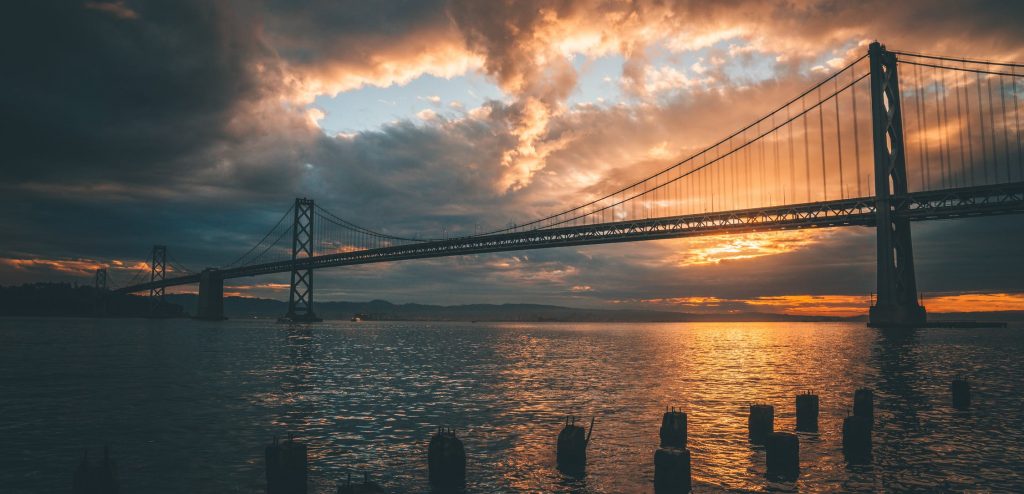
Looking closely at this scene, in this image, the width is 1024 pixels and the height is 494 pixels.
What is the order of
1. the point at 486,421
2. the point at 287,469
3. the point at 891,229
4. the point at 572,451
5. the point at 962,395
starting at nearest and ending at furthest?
the point at 287,469, the point at 572,451, the point at 486,421, the point at 962,395, the point at 891,229

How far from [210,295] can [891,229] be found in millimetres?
119930

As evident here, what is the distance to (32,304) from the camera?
176 m

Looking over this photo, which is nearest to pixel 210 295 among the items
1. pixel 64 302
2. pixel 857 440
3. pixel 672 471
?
pixel 64 302

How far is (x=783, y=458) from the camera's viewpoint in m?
11.9

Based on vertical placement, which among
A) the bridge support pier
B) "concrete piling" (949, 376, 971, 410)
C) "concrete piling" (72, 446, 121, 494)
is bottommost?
"concrete piling" (949, 376, 971, 410)

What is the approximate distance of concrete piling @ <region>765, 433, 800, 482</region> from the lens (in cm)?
1185

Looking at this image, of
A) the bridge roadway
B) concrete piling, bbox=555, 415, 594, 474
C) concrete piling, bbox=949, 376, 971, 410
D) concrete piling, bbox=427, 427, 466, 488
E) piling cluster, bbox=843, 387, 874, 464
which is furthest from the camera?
the bridge roadway

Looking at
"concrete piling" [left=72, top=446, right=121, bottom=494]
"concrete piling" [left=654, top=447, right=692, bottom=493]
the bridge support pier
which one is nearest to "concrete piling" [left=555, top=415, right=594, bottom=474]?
"concrete piling" [left=654, top=447, right=692, bottom=493]

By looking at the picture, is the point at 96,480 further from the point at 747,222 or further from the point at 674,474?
the point at 747,222

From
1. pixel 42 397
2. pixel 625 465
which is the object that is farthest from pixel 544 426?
pixel 42 397

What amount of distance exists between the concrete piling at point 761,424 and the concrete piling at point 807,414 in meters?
2.17

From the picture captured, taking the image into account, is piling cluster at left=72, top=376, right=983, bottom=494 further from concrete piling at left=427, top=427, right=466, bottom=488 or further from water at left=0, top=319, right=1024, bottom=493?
water at left=0, top=319, right=1024, bottom=493

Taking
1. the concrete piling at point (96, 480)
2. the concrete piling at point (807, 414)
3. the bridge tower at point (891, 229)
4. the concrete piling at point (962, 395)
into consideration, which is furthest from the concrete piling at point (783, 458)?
the bridge tower at point (891, 229)

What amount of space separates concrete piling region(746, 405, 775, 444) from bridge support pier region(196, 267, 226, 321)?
127 metres
